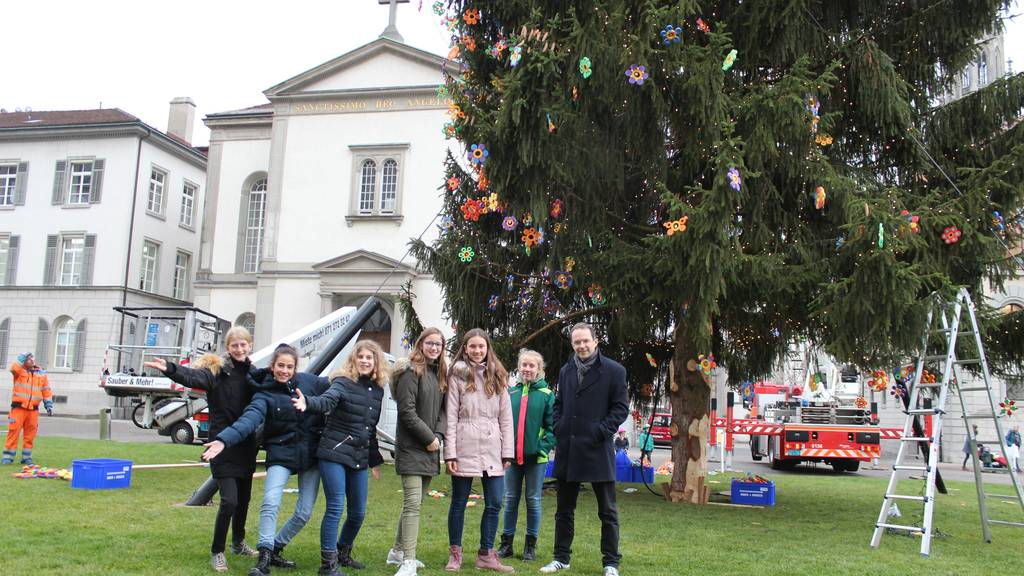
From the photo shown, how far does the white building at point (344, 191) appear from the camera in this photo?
35.3 m

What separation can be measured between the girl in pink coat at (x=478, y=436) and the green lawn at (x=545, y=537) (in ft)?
0.92

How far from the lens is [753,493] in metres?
13.1

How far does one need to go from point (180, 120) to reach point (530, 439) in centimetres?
4538

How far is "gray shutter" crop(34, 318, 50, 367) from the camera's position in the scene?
40672 millimetres

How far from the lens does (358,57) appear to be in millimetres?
36188

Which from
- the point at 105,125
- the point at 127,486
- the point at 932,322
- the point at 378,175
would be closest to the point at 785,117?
the point at 932,322

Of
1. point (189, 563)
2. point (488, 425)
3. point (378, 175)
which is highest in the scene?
point (378, 175)

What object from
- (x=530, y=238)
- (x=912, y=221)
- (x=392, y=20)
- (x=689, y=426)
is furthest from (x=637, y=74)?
(x=392, y=20)

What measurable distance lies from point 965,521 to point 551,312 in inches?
242

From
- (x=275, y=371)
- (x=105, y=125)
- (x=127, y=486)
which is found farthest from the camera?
(x=105, y=125)

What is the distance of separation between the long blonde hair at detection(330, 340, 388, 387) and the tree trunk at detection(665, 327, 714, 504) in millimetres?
6815

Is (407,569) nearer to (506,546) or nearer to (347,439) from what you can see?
(347,439)

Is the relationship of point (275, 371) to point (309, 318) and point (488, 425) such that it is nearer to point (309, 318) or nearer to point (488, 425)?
A: point (488, 425)

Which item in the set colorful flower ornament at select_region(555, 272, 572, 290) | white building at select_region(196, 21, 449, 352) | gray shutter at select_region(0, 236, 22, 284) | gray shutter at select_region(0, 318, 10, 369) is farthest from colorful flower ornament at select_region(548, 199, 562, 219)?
gray shutter at select_region(0, 236, 22, 284)
